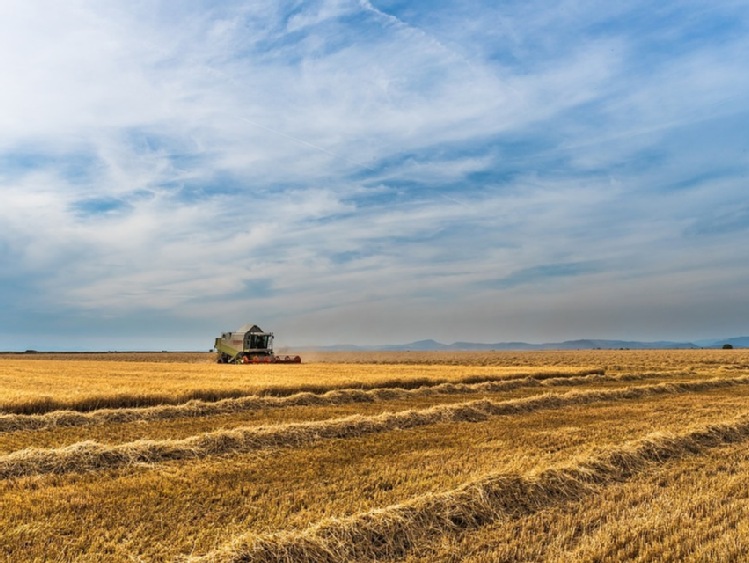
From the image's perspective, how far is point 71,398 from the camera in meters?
14.8

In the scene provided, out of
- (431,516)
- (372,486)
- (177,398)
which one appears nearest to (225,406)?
(177,398)

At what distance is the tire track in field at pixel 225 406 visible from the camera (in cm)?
1258

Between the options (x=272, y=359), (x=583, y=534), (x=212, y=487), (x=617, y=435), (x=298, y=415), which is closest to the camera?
(x=583, y=534)

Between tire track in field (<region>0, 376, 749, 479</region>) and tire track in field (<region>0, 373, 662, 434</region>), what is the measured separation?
4.15m

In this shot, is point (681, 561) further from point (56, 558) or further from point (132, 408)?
point (132, 408)

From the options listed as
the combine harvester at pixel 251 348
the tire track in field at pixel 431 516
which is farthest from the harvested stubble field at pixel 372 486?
the combine harvester at pixel 251 348

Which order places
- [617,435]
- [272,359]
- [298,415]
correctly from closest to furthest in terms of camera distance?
[617,435], [298,415], [272,359]

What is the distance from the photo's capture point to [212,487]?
695cm

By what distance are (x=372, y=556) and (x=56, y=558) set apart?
2644 millimetres

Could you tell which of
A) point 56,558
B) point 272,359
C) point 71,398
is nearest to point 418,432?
point 56,558

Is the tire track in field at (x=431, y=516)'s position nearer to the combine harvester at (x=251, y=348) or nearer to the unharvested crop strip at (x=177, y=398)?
the unharvested crop strip at (x=177, y=398)

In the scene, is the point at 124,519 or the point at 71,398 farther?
the point at 71,398

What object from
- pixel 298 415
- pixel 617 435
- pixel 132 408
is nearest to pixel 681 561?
pixel 617 435

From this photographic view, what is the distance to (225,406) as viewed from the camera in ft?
50.3
